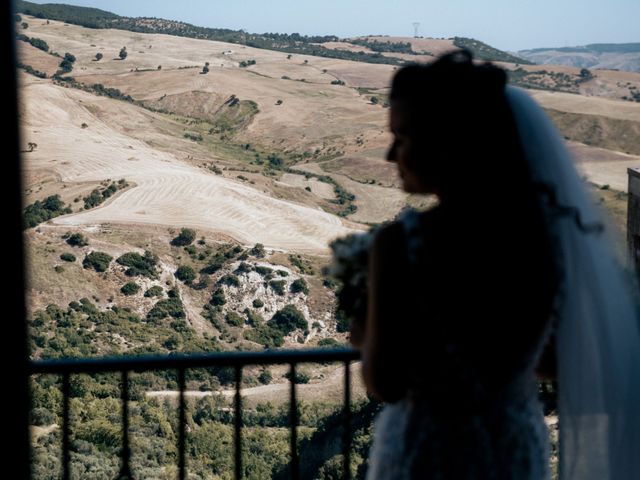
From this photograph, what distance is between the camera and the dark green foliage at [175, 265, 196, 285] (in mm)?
53500

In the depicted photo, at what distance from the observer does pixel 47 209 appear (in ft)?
198

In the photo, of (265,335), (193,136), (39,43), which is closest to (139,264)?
(265,335)

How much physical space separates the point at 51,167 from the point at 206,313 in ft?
80.9

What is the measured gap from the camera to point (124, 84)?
10625 centimetres

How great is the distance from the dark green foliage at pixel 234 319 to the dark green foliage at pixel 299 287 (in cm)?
386

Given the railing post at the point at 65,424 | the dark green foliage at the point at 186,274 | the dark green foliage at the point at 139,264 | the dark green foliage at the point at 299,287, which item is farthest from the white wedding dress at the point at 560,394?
the dark green foliage at the point at 186,274

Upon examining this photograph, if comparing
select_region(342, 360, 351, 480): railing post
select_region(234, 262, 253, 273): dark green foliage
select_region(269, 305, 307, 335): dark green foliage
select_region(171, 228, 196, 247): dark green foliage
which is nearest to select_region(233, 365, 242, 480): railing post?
select_region(342, 360, 351, 480): railing post

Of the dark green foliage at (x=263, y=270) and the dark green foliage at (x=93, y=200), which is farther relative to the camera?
the dark green foliage at (x=93, y=200)

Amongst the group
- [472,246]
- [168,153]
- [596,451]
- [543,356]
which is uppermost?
[472,246]

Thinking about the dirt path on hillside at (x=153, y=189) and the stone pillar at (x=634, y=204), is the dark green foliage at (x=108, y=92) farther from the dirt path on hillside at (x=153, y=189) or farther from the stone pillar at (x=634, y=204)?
the stone pillar at (x=634, y=204)

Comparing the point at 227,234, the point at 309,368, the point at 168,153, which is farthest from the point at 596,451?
the point at 168,153

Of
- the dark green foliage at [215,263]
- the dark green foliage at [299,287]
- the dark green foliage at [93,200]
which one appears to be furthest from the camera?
the dark green foliage at [93,200]

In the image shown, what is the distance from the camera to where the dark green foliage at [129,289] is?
1972 inches

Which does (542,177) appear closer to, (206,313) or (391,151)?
(391,151)
